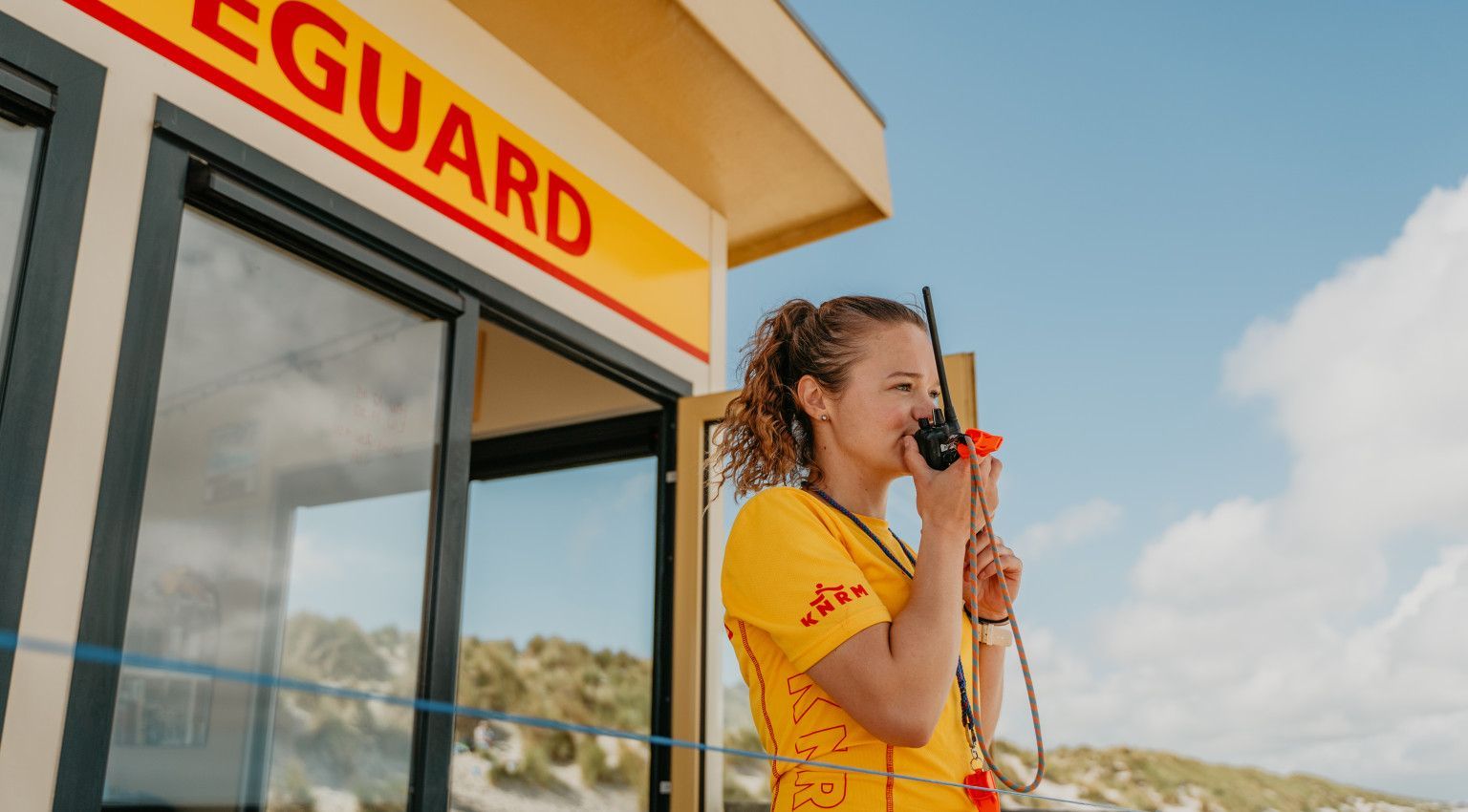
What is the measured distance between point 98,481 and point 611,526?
Result: 2916 millimetres

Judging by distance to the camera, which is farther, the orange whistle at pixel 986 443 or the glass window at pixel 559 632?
the glass window at pixel 559 632

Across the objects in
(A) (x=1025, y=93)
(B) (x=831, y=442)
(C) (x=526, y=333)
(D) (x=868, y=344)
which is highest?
(A) (x=1025, y=93)

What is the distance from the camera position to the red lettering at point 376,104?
270cm

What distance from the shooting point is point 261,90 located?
7.94 feet

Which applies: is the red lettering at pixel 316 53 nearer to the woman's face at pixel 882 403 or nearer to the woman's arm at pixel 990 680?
the woman's face at pixel 882 403

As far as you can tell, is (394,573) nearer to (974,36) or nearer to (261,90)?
(261,90)

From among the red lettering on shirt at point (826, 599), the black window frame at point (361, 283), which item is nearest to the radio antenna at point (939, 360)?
the red lettering on shirt at point (826, 599)

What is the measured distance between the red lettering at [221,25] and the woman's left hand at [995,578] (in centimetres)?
203

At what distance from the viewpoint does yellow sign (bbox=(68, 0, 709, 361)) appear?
234 centimetres

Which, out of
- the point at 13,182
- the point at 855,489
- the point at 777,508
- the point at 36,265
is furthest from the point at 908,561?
the point at 13,182

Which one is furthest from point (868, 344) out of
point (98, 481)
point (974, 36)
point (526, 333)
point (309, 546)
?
point (974, 36)

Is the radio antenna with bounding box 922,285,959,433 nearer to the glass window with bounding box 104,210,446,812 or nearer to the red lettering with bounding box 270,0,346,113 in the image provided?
the red lettering with bounding box 270,0,346,113

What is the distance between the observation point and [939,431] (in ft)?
4.00

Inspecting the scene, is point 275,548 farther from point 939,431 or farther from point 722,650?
point 939,431
